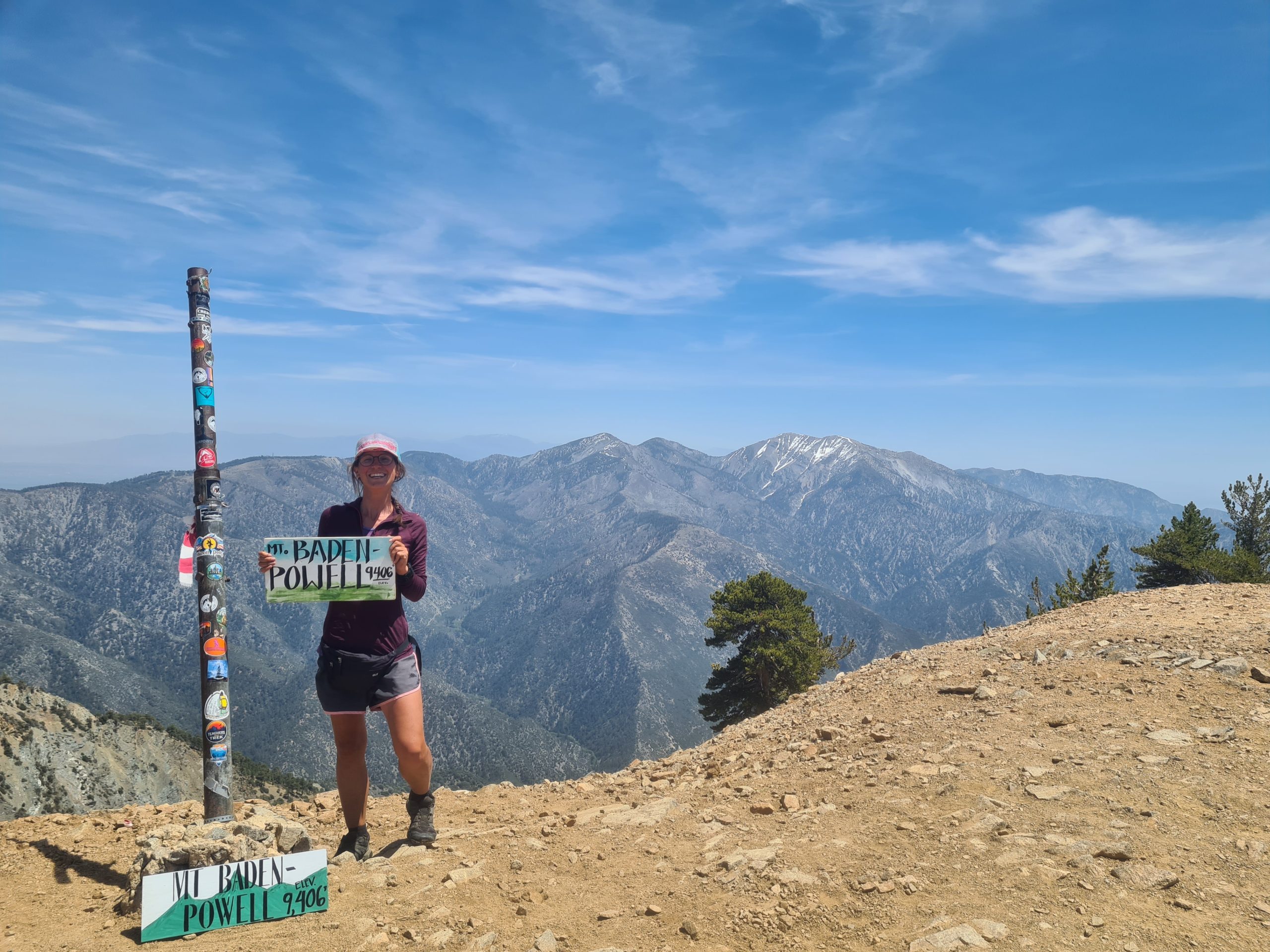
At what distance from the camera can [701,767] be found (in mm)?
9156

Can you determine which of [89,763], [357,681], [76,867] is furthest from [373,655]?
[89,763]

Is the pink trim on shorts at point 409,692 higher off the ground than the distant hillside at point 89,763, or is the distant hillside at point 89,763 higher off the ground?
the pink trim on shorts at point 409,692

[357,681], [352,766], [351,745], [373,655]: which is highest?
[373,655]

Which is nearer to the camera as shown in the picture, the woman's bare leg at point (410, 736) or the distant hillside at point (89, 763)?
the woman's bare leg at point (410, 736)

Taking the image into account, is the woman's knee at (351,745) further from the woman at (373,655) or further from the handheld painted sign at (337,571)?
the handheld painted sign at (337,571)

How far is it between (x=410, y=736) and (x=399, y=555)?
5.31 feet

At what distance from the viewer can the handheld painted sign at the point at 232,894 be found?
5.05m

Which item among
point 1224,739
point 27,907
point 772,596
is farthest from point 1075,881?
point 772,596

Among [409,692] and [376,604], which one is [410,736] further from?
[376,604]

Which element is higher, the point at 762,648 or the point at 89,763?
the point at 762,648

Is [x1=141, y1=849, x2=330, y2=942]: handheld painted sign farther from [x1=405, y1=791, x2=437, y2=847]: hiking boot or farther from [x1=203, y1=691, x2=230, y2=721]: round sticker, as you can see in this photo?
[x1=203, y1=691, x2=230, y2=721]: round sticker

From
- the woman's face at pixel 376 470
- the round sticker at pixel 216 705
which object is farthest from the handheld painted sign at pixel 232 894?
the woman's face at pixel 376 470

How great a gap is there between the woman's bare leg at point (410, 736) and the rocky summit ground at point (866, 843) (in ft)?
2.42

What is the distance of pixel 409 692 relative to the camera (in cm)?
612
